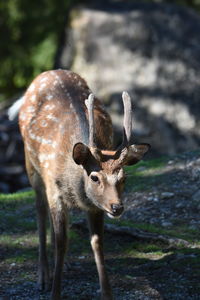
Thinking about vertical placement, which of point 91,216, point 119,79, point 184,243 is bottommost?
point 119,79

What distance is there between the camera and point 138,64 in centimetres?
1503

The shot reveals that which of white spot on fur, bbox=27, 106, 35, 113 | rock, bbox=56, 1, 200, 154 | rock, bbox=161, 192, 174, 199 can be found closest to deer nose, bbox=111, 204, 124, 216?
white spot on fur, bbox=27, 106, 35, 113

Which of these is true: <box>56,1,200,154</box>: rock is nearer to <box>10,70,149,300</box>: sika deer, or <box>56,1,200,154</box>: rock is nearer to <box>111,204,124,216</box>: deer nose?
<box>10,70,149,300</box>: sika deer

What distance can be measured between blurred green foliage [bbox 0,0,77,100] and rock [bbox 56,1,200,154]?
2482mm

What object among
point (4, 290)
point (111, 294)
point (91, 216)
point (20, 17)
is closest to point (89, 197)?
point (91, 216)

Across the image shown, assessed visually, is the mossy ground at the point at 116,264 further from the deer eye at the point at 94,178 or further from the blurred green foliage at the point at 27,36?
the blurred green foliage at the point at 27,36

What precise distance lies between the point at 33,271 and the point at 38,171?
0.88 m

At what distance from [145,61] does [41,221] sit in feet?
30.9

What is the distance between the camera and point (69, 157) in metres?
5.46

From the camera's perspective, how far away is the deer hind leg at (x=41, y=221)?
5.75 metres

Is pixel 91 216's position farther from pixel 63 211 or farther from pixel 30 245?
pixel 30 245

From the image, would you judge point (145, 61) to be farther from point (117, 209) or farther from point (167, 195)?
point (117, 209)

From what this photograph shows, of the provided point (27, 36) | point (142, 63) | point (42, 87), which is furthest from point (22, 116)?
point (27, 36)

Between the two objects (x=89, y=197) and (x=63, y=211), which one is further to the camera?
(x=63, y=211)
